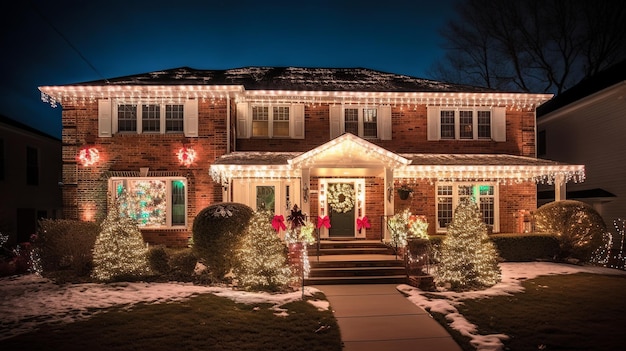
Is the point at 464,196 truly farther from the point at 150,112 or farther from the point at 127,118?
the point at 127,118

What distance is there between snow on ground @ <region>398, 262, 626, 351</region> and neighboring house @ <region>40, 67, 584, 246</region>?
12.2 ft

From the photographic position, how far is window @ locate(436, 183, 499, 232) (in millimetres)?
18422

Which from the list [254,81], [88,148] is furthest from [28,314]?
[254,81]

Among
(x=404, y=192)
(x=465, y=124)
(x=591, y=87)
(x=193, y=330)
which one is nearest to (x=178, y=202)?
(x=404, y=192)

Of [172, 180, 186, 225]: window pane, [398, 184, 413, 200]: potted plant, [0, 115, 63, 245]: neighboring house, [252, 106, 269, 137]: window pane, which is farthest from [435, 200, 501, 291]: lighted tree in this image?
[0, 115, 63, 245]: neighboring house

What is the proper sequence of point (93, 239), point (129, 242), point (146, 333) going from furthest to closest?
point (93, 239)
point (129, 242)
point (146, 333)

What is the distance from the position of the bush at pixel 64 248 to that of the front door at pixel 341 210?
26.3ft

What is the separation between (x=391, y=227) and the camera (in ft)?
49.0

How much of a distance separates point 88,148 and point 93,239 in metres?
4.31

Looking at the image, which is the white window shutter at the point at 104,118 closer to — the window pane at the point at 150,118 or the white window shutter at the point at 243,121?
the window pane at the point at 150,118

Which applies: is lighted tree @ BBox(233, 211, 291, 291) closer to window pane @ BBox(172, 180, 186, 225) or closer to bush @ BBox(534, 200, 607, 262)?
window pane @ BBox(172, 180, 186, 225)

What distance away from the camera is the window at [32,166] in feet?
77.1

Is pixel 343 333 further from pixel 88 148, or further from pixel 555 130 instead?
pixel 555 130

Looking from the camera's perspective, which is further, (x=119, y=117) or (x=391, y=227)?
(x=119, y=117)
